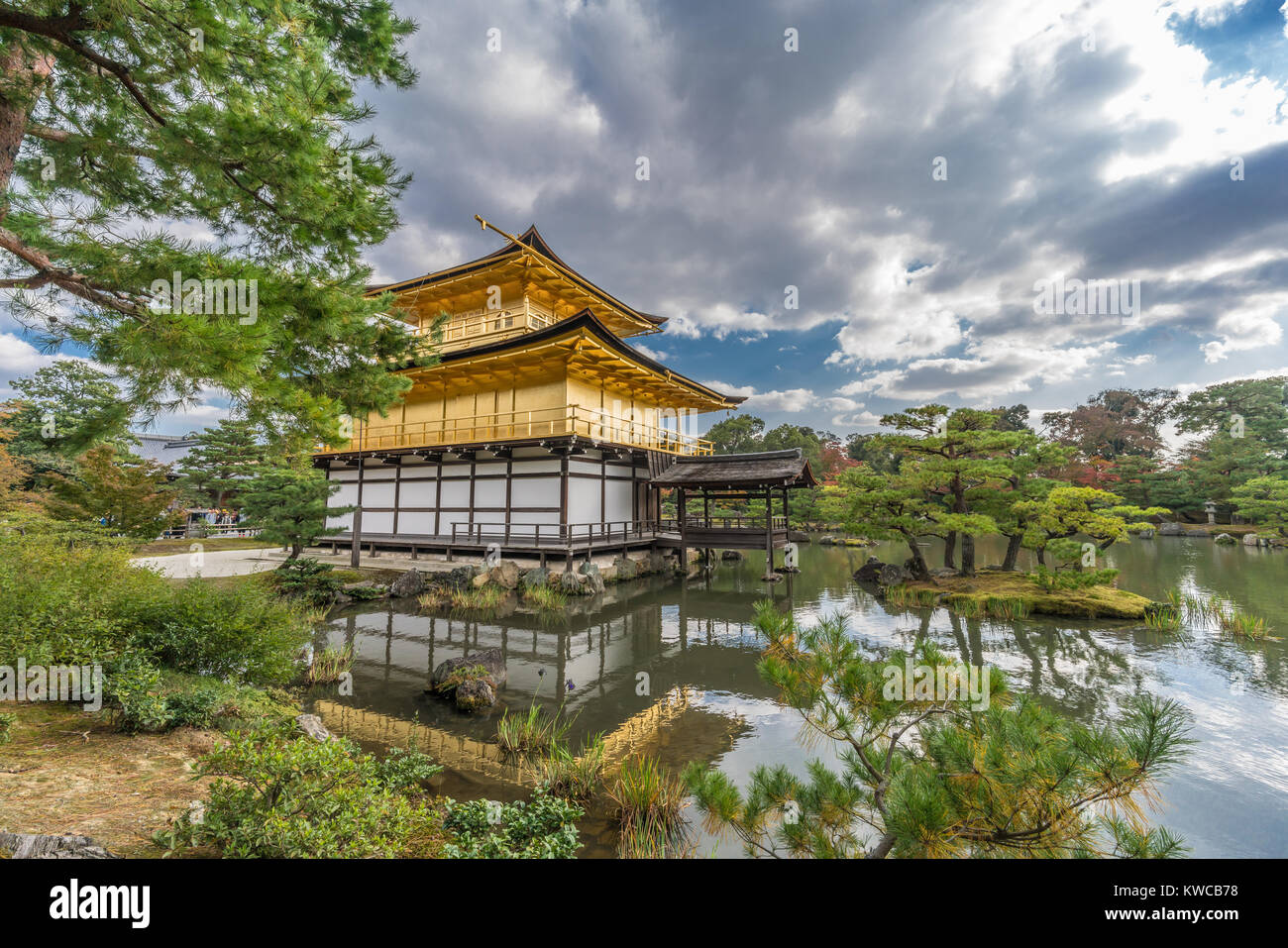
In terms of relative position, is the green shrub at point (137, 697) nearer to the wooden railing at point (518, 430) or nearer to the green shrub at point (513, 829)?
the green shrub at point (513, 829)

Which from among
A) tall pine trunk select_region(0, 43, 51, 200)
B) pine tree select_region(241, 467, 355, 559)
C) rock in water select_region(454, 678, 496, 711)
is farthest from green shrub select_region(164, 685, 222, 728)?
pine tree select_region(241, 467, 355, 559)

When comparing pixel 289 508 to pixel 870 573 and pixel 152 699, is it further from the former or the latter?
pixel 870 573

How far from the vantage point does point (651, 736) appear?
5.41 m

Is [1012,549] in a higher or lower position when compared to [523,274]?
lower

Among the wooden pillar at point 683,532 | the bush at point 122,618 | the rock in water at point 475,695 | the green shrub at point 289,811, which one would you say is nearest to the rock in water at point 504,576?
the wooden pillar at point 683,532

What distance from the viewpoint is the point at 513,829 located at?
3295mm

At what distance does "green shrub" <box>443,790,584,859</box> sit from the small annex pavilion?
→ 33.4ft

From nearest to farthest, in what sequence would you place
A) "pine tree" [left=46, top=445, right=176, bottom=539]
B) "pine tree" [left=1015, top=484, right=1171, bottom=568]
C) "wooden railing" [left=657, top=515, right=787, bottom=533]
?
"pine tree" [left=1015, top=484, right=1171, bottom=568]
"pine tree" [left=46, top=445, right=176, bottom=539]
"wooden railing" [left=657, top=515, right=787, bottom=533]

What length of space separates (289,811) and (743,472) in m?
13.8

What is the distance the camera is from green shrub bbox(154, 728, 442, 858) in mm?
2387

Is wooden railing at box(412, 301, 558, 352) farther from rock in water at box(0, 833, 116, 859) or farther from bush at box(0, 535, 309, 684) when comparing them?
rock in water at box(0, 833, 116, 859)

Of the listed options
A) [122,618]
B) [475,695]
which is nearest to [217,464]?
[122,618]

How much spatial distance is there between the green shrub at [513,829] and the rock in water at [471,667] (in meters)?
3.01

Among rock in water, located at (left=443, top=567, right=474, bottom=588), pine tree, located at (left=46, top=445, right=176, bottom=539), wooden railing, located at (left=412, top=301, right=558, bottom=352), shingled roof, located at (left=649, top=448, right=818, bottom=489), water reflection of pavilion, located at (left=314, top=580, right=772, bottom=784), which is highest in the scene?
wooden railing, located at (left=412, top=301, right=558, bottom=352)
